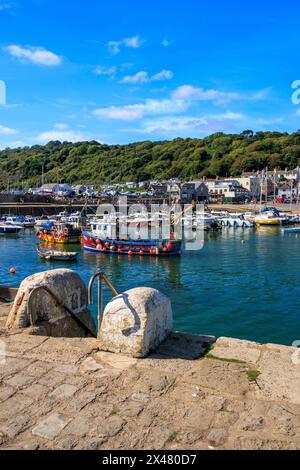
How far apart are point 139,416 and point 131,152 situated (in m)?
173

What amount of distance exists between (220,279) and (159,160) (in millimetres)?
132594

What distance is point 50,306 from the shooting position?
6.24 meters

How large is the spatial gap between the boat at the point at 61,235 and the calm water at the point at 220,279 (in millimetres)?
1816

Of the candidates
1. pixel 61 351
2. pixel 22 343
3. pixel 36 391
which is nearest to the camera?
pixel 36 391

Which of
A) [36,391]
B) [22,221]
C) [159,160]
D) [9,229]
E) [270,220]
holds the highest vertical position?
[159,160]

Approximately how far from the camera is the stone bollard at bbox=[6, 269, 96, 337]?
5.97 metres

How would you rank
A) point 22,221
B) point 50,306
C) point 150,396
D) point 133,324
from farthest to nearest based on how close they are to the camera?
point 22,221, point 50,306, point 133,324, point 150,396

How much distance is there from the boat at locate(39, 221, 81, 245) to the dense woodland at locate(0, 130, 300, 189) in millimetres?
92817

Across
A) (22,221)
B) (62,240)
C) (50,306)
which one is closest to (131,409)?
(50,306)

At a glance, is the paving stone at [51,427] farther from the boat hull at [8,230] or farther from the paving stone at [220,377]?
the boat hull at [8,230]

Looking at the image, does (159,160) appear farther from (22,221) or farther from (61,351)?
(61,351)

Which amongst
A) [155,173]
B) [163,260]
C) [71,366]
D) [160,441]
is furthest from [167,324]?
[155,173]

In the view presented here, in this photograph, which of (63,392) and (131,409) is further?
(63,392)

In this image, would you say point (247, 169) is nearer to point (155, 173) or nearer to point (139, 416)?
point (155, 173)
